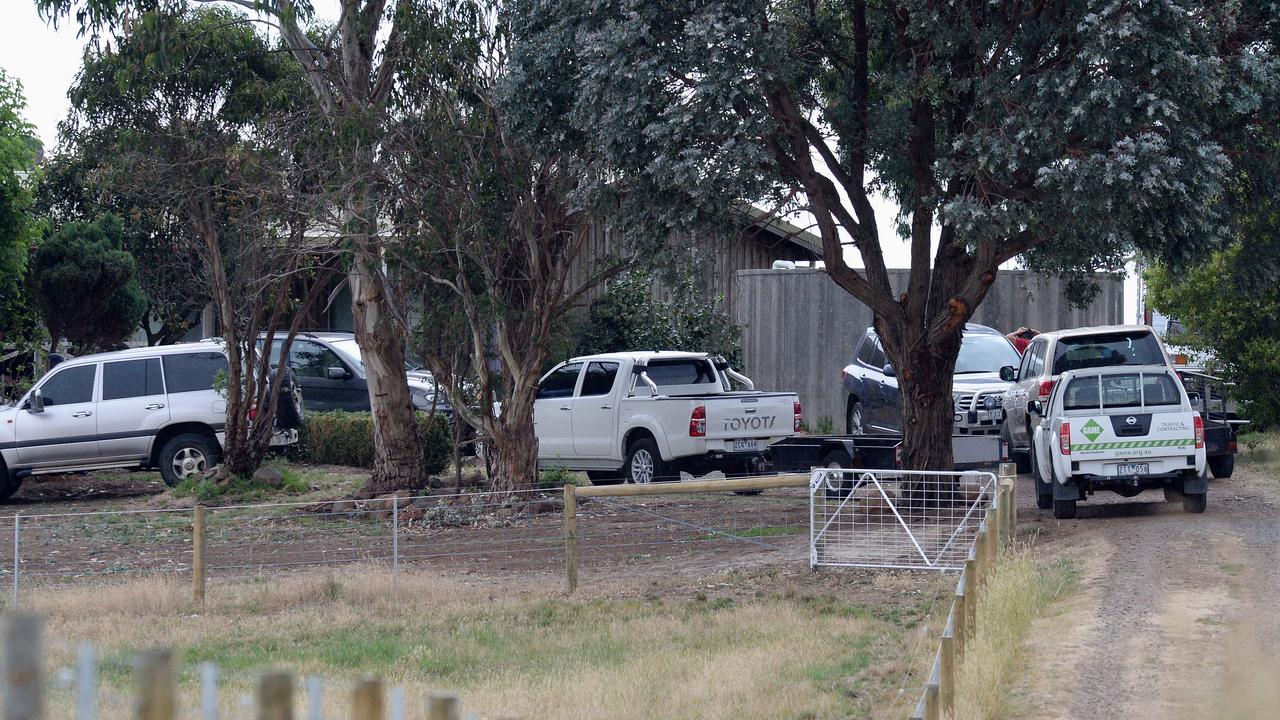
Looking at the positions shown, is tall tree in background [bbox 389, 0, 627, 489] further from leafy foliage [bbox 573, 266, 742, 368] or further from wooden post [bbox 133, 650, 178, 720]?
wooden post [bbox 133, 650, 178, 720]

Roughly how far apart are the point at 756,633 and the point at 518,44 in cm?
690

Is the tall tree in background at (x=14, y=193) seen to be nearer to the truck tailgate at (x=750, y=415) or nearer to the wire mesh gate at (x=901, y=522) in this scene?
the truck tailgate at (x=750, y=415)

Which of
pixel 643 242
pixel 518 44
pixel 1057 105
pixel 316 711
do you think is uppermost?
pixel 518 44

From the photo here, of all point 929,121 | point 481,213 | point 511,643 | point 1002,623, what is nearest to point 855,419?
point 929,121

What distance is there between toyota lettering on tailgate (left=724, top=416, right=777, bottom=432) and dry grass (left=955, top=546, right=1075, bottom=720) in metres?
5.95

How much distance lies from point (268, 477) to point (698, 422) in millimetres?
6120

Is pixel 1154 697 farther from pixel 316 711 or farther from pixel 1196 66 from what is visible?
pixel 1196 66

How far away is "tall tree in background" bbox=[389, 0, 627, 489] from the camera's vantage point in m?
13.9

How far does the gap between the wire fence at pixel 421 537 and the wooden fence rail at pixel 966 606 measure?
6.94 feet

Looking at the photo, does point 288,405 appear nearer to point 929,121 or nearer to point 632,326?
point 632,326

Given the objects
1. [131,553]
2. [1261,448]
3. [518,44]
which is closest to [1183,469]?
[1261,448]

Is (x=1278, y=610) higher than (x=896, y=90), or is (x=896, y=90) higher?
(x=896, y=90)

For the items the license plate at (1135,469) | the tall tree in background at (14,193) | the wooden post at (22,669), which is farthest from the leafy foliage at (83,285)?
the wooden post at (22,669)

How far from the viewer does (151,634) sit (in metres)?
9.55
